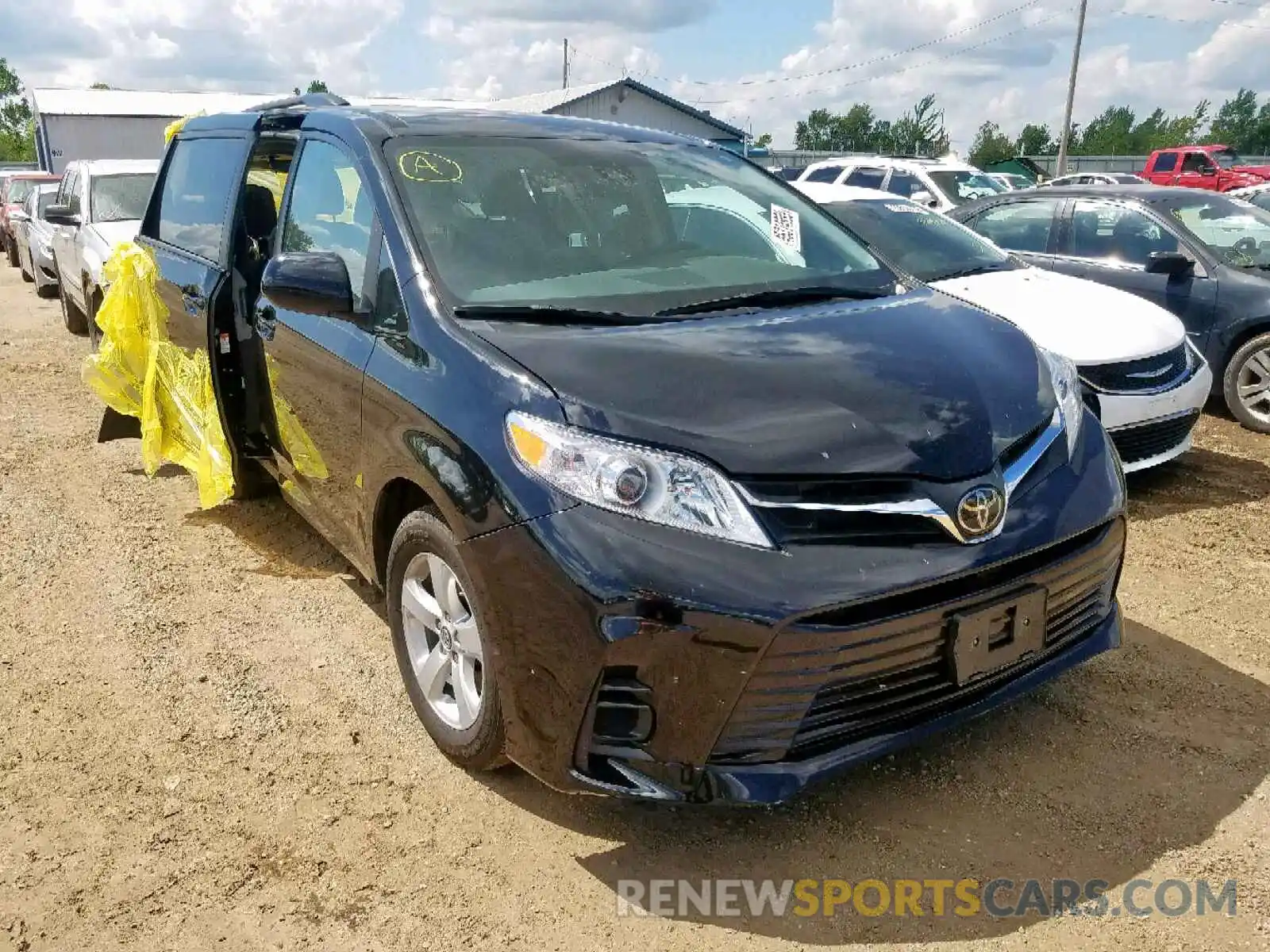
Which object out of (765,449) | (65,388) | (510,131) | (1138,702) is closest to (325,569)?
(510,131)

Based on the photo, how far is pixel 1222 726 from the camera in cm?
310

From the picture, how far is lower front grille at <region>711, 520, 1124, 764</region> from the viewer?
7.32 feet

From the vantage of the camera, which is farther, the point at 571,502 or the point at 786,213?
the point at 786,213

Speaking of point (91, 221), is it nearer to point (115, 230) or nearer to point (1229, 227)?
point (115, 230)

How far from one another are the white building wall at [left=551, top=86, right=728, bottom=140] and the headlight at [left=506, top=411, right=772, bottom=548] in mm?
33786

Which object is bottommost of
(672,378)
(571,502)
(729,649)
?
(729,649)

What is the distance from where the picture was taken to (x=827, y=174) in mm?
15852

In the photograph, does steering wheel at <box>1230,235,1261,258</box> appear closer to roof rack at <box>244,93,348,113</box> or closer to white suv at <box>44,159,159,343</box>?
roof rack at <box>244,93,348,113</box>

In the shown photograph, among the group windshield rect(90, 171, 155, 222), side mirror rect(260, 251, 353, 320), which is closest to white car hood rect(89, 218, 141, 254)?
windshield rect(90, 171, 155, 222)

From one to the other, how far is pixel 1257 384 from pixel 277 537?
597 centimetres

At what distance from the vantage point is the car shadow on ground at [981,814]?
8.19 feet

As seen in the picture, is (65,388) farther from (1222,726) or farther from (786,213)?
(1222,726)

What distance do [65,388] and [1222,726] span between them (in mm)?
7926

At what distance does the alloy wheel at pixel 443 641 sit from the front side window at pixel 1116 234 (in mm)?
5814
